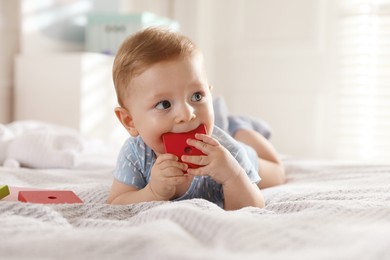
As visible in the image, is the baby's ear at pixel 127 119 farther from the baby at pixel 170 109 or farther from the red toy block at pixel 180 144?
the red toy block at pixel 180 144

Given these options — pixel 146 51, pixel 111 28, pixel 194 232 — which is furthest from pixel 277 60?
pixel 194 232

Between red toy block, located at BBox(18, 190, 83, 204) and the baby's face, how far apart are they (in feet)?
0.61

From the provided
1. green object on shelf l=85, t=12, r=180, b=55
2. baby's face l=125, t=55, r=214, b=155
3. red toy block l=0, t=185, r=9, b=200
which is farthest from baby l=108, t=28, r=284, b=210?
green object on shelf l=85, t=12, r=180, b=55

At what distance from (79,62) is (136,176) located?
160 centimetres

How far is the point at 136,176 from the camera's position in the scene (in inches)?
50.0

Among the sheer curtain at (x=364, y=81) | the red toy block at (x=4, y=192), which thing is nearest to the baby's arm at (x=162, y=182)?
the red toy block at (x=4, y=192)

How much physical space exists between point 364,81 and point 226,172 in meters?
2.42

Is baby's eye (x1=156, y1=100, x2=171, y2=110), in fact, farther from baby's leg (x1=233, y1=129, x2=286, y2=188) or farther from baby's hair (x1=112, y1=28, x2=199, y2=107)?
baby's leg (x1=233, y1=129, x2=286, y2=188)

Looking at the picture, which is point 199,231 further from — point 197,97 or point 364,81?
point 364,81

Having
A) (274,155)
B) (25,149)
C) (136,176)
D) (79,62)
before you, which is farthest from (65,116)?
(136,176)

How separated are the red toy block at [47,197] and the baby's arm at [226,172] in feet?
0.74

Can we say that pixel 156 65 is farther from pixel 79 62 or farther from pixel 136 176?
pixel 79 62

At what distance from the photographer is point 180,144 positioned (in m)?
1.09

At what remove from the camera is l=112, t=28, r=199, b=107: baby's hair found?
112 cm
